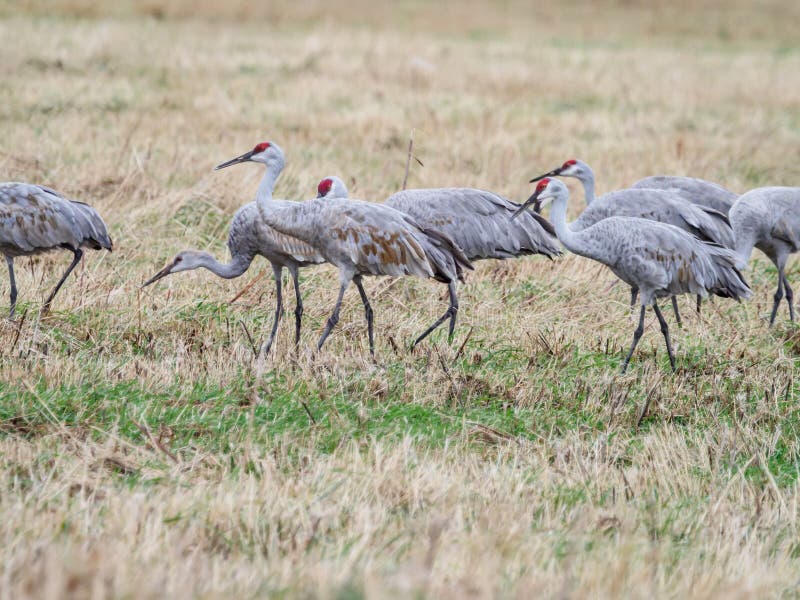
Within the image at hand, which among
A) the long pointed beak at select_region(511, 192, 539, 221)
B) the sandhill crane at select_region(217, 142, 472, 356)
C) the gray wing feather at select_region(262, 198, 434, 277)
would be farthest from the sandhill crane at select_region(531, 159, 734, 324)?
the gray wing feather at select_region(262, 198, 434, 277)

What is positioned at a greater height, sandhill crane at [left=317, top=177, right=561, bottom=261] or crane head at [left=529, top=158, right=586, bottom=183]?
crane head at [left=529, top=158, right=586, bottom=183]

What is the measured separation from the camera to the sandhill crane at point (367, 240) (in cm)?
604

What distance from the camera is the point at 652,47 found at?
24.7 metres

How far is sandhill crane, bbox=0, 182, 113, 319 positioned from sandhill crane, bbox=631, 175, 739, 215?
3.98 m

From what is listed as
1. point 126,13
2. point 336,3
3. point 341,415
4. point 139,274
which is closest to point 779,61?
point 336,3

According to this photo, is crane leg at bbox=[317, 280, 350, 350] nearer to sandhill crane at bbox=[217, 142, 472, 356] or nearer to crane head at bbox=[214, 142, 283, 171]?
sandhill crane at bbox=[217, 142, 472, 356]

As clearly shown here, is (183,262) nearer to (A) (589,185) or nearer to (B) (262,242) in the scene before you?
(B) (262,242)

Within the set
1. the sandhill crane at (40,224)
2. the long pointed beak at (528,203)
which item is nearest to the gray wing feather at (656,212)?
the long pointed beak at (528,203)

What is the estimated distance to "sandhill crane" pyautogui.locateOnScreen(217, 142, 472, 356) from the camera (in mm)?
6039

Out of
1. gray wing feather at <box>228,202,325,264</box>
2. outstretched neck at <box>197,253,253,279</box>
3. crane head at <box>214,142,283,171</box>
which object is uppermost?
crane head at <box>214,142,283,171</box>

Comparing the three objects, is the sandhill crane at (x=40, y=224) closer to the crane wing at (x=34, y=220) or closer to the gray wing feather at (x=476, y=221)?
the crane wing at (x=34, y=220)

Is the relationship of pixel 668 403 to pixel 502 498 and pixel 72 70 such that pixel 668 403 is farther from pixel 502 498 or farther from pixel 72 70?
pixel 72 70

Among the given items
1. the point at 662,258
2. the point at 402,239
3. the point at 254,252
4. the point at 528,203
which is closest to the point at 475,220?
the point at 528,203

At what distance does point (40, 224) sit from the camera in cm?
634
